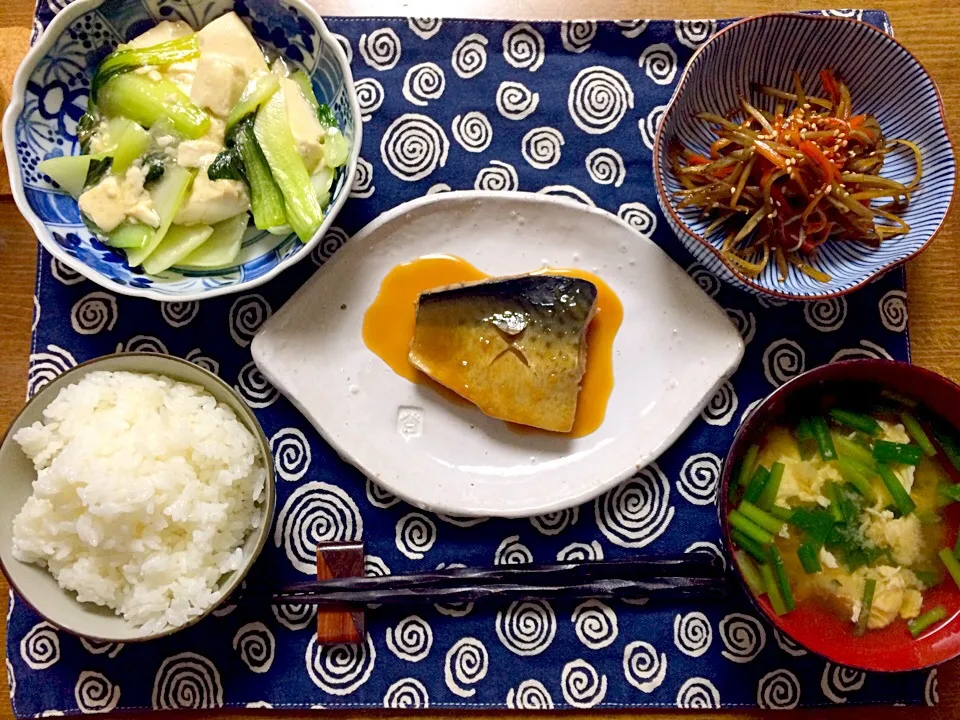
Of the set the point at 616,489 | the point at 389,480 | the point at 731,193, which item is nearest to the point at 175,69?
the point at 389,480

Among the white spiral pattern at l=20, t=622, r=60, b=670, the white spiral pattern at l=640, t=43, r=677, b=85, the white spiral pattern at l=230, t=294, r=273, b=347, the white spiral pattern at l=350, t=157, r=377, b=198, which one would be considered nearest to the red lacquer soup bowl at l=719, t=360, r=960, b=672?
the white spiral pattern at l=640, t=43, r=677, b=85

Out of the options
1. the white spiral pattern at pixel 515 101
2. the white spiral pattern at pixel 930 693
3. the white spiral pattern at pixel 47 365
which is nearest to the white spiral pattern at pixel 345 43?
the white spiral pattern at pixel 515 101

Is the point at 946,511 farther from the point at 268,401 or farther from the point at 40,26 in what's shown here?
the point at 40,26

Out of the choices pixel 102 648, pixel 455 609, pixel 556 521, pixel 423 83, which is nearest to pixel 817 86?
pixel 423 83

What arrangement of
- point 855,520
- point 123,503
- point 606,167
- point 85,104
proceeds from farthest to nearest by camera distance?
point 606,167 < point 85,104 < point 855,520 < point 123,503

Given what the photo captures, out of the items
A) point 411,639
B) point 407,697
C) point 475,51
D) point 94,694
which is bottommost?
point 94,694

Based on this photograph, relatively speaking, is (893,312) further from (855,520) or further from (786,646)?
(786,646)

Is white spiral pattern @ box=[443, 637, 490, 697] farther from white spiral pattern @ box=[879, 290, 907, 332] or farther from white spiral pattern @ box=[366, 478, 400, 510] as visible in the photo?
white spiral pattern @ box=[879, 290, 907, 332]
